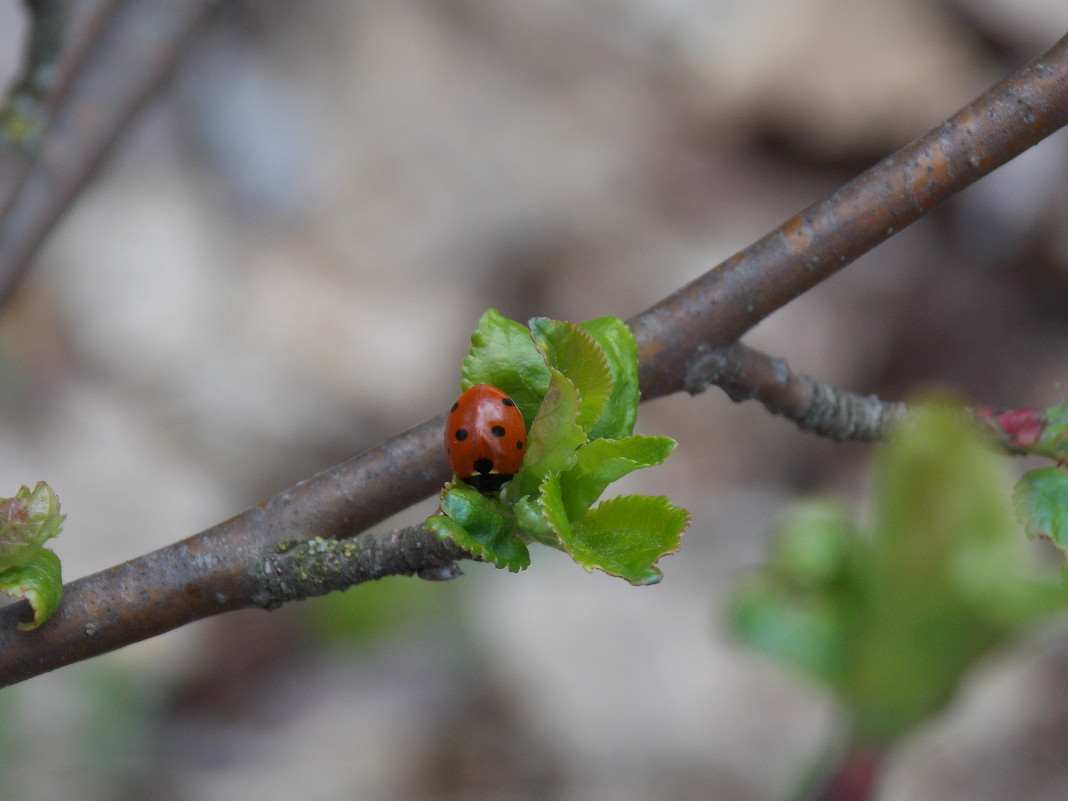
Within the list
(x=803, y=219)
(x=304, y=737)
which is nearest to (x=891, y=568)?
(x=803, y=219)

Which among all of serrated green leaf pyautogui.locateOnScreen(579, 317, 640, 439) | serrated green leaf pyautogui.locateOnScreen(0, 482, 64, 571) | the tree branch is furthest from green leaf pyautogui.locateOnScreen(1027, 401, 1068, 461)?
the tree branch

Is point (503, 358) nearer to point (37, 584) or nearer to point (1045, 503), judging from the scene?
point (37, 584)

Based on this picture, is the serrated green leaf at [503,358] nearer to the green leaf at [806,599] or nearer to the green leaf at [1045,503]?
the green leaf at [806,599]

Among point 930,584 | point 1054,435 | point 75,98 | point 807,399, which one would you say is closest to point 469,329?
point 75,98

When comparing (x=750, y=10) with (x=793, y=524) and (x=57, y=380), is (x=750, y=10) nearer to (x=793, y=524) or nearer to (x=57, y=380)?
(x=57, y=380)

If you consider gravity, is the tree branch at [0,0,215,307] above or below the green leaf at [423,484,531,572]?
above

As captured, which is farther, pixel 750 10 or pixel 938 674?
pixel 750 10

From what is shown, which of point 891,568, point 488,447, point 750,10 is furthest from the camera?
point 750,10

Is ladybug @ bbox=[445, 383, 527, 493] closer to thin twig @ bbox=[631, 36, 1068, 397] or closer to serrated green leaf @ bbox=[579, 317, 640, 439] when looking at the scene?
serrated green leaf @ bbox=[579, 317, 640, 439]
